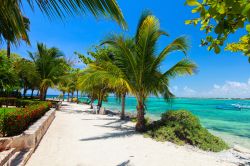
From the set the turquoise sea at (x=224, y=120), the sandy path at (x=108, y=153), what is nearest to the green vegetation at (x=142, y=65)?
the turquoise sea at (x=224, y=120)

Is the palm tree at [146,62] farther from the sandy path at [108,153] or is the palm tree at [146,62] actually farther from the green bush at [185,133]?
the sandy path at [108,153]

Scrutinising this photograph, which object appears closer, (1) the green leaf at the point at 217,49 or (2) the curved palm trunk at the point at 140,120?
(1) the green leaf at the point at 217,49

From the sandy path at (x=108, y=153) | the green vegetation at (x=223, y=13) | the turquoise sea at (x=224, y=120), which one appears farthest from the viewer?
the turquoise sea at (x=224, y=120)

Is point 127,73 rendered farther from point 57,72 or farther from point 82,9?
point 57,72

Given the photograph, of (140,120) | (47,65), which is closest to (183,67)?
(140,120)

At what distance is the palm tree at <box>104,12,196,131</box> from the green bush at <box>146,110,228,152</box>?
1.11m

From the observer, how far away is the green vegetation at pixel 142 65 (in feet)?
31.9

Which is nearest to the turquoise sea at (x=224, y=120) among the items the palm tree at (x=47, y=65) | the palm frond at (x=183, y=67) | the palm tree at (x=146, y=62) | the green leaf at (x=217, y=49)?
the palm tree at (x=146, y=62)

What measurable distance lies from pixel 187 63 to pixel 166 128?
9.82 ft

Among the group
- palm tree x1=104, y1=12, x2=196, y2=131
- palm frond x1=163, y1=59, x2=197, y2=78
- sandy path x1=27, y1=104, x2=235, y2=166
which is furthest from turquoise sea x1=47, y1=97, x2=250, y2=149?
sandy path x1=27, y1=104, x2=235, y2=166

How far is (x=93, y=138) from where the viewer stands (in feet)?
27.1

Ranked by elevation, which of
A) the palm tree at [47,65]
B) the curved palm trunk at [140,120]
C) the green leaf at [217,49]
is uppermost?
the palm tree at [47,65]

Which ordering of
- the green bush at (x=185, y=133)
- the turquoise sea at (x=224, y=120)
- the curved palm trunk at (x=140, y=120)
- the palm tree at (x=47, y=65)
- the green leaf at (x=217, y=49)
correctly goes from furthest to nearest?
the palm tree at (x=47, y=65)
the turquoise sea at (x=224, y=120)
the curved palm trunk at (x=140, y=120)
the green bush at (x=185, y=133)
the green leaf at (x=217, y=49)

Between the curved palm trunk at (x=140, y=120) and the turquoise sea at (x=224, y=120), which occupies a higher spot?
the curved palm trunk at (x=140, y=120)
